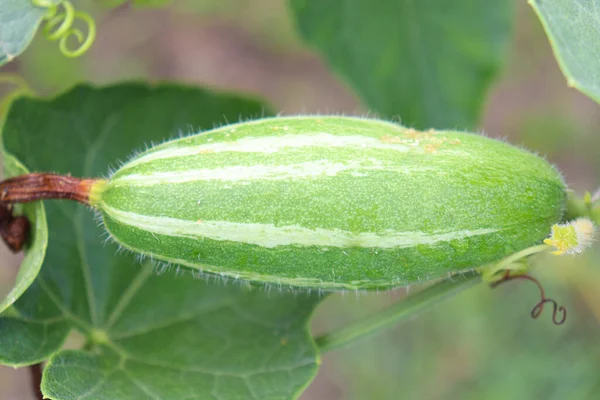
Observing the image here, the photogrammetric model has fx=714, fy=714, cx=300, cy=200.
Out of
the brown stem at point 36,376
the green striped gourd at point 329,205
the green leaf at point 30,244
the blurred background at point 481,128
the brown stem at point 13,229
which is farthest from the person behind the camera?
the blurred background at point 481,128

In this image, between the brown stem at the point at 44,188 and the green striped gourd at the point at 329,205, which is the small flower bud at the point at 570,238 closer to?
the green striped gourd at the point at 329,205

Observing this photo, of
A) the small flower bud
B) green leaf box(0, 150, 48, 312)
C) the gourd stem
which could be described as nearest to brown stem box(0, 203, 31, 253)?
green leaf box(0, 150, 48, 312)

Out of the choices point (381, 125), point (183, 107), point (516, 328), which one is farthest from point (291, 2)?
point (516, 328)

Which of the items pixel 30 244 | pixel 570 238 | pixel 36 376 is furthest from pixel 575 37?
pixel 36 376

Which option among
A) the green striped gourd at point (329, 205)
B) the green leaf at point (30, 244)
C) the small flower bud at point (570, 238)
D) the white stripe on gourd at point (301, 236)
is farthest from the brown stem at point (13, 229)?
the small flower bud at point (570, 238)

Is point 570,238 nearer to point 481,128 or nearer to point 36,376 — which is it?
point 36,376

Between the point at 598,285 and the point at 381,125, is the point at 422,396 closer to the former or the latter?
the point at 598,285
